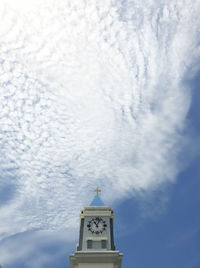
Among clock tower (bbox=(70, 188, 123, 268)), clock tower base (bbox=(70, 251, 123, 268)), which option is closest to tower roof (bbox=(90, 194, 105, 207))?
clock tower (bbox=(70, 188, 123, 268))

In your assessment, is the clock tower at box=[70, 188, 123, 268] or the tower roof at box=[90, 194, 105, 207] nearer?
the clock tower at box=[70, 188, 123, 268]

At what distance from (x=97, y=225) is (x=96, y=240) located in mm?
2115

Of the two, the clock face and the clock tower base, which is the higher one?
the clock face

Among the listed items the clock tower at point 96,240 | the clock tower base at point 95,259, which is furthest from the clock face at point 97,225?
the clock tower base at point 95,259

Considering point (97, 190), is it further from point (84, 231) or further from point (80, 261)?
point (80, 261)

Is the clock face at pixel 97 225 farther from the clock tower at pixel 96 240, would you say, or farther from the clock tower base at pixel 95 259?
the clock tower base at pixel 95 259

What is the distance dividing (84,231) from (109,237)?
3299 mm

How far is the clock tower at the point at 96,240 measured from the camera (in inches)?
1296

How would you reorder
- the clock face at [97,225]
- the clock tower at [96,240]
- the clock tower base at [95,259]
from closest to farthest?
the clock tower base at [95,259] → the clock tower at [96,240] → the clock face at [97,225]

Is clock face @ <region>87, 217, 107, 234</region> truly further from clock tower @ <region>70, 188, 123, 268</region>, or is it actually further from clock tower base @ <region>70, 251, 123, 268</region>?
clock tower base @ <region>70, 251, 123, 268</region>

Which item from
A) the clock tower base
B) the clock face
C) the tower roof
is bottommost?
the clock tower base

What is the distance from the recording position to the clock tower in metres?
32.9

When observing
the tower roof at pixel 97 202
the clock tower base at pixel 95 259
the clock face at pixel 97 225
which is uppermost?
the tower roof at pixel 97 202

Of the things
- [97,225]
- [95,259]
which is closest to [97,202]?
[97,225]
